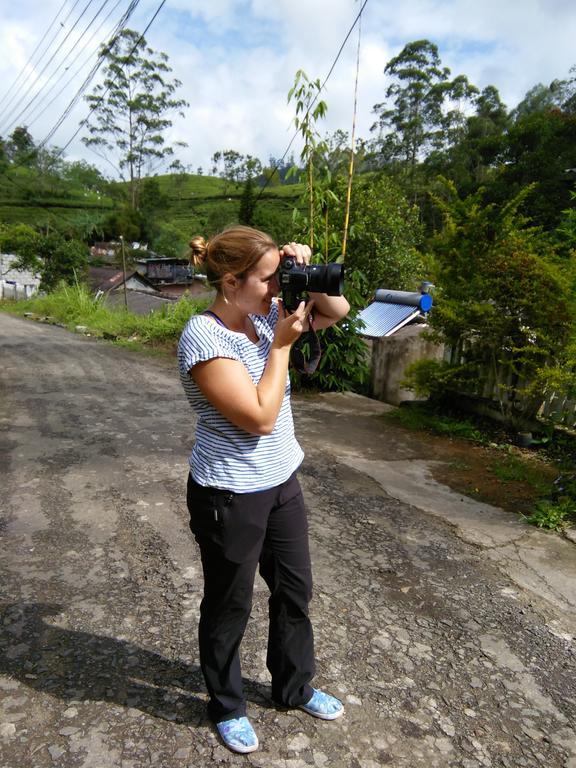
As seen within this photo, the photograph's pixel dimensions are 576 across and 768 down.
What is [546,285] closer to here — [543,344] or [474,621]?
[543,344]

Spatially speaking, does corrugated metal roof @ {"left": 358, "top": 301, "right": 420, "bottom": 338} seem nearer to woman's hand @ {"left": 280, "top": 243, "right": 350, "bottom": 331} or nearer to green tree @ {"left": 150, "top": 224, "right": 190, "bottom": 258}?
woman's hand @ {"left": 280, "top": 243, "right": 350, "bottom": 331}

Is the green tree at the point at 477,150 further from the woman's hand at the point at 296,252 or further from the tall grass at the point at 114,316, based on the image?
the woman's hand at the point at 296,252

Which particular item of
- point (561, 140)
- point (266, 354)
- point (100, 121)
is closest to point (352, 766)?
point (266, 354)

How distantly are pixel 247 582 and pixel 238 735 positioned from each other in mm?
513

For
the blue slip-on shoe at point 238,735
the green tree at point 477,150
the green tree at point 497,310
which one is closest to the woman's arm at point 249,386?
the blue slip-on shoe at point 238,735

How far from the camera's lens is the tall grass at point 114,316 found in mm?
12523

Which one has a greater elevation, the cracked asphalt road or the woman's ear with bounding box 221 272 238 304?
the woman's ear with bounding box 221 272 238 304

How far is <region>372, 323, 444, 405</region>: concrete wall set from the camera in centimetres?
705

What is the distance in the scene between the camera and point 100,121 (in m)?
39.8

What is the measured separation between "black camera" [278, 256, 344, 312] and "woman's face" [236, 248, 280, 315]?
1.0 inches

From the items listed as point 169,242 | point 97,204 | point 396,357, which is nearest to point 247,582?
point 396,357

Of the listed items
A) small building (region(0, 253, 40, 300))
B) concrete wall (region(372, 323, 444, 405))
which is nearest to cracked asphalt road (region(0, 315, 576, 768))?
concrete wall (region(372, 323, 444, 405))

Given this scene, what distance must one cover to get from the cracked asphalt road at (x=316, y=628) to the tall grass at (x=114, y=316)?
7.43 m

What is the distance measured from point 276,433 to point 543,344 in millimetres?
3986
